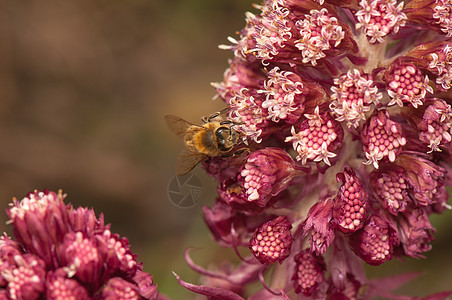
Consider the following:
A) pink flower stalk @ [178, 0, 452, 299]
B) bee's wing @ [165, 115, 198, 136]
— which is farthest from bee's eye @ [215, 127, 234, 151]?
bee's wing @ [165, 115, 198, 136]

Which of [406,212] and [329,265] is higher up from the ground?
[406,212]

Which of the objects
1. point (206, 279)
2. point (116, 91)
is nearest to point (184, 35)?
point (116, 91)

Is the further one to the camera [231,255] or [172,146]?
[172,146]

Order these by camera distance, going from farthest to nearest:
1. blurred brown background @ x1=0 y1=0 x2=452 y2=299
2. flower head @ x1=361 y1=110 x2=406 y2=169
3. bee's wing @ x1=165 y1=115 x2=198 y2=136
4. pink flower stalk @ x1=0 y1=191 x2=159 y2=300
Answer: blurred brown background @ x1=0 y1=0 x2=452 y2=299, bee's wing @ x1=165 y1=115 x2=198 y2=136, flower head @ x1=361 y1=110 x2=406 y2=169, pink flower stalk @ x1=0 y1=191 x2=159 y2=300

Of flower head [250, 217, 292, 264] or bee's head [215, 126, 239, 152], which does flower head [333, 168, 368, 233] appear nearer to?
flower head [250, 217, 292, 264]

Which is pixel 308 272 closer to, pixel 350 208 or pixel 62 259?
pixel 350 208

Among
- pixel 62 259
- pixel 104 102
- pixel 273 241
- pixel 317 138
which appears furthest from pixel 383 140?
pixel 104 102

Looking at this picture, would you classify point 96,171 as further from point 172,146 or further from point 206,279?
point 206,279
